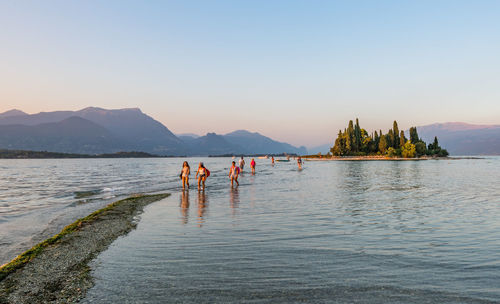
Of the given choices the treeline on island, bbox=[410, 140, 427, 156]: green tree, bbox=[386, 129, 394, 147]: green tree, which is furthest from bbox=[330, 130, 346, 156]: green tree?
bbox=[410, 140, 427, 156]: green tree

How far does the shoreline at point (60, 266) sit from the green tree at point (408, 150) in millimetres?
165474

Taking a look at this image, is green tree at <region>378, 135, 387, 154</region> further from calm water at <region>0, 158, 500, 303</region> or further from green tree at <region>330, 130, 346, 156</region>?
calm water at <region>0, 158, 500, 303</region>

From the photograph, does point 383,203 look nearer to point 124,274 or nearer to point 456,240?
point 456,240

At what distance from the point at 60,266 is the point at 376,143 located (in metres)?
180

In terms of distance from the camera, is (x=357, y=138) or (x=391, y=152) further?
(x=357, y=138)

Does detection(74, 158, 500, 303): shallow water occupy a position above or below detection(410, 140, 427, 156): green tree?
Answer: below

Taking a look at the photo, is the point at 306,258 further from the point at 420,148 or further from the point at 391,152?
→ the point at 420,148

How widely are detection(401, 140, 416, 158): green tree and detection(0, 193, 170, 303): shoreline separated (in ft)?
543

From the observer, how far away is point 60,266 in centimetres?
847

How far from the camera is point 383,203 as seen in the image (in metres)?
20.1

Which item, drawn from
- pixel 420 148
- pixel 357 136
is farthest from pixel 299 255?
pixel 420 148

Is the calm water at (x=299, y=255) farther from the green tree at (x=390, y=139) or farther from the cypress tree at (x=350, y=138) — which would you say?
the green tree at (x=390, y=139)

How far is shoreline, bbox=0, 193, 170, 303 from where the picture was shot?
657 centimetres

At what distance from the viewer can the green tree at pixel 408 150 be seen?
6122 inches
